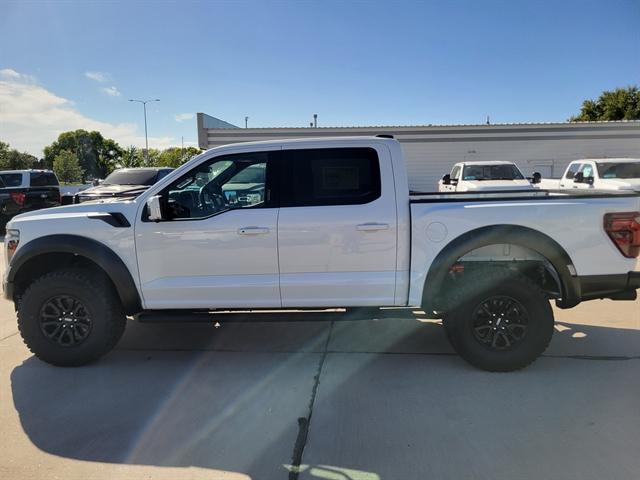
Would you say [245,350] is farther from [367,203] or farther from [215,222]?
[367,203]

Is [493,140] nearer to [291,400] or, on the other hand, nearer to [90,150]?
[291,400]

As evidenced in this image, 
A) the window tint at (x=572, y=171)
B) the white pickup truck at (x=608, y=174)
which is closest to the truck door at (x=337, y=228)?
the white pickup truck at (x=608, y=174)

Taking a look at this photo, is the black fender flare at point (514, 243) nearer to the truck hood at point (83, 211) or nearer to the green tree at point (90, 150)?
the truck hood at point (83, 211)

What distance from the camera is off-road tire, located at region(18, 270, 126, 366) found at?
409cm

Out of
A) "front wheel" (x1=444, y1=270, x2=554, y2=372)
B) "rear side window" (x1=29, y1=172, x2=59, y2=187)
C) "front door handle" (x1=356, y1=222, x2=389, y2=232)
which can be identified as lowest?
"front wheel" (x1=444, y1=270, x2=554, y2=372)

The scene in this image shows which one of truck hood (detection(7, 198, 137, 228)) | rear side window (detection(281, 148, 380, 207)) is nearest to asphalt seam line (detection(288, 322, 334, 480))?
rear side window (detection(281, 148, 380, 207))

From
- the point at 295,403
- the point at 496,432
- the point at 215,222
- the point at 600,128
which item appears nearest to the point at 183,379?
the point at 295,403

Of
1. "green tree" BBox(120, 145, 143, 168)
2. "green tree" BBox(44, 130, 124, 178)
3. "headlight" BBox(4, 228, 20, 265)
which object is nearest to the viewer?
"headlight" BBox(4, 228, 20, 265)

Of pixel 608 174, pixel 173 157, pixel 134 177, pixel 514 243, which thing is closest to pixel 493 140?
pixel 608 174

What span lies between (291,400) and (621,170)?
1319 centimetres

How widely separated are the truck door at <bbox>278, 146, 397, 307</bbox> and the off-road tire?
5.14 ft

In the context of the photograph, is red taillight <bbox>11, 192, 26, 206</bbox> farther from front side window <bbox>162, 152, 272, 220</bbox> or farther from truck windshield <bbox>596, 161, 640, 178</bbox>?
truck windshield <bbox>596, 161, 640, 178</bbox>

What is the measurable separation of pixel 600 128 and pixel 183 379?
2463 cm

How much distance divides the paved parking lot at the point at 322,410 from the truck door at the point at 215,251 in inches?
27.0
